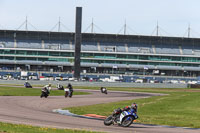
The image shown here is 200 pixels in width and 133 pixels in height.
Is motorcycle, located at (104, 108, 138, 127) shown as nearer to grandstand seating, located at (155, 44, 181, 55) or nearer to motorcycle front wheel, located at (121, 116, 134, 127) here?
motorcycle front wheel, located at (121, 116, 134, 127)

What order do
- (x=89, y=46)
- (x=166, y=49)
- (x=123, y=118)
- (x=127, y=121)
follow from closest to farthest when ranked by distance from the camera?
(x=123, y=118)
(x=127, y=121)
(x=89, y=46)
(x=166, y=49)

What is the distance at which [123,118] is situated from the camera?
2452 cm

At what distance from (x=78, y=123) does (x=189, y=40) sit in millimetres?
133565

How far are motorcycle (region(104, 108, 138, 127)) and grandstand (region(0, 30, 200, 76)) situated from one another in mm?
116263

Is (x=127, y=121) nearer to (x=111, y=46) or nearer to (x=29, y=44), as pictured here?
(x=29, y=44)

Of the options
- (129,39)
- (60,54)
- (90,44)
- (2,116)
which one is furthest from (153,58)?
(2,116)

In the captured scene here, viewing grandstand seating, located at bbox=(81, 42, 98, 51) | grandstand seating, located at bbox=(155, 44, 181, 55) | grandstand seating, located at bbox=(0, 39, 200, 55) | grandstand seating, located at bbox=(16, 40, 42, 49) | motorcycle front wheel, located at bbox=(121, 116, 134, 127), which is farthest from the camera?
grandstand seating, located at bbox=(155, 44, 181, 55)

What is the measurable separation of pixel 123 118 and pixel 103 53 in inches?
4821

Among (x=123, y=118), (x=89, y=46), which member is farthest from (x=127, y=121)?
(x=89, y=46)

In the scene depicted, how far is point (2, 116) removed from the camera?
2825 cm

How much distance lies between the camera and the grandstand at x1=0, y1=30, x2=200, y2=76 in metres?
145

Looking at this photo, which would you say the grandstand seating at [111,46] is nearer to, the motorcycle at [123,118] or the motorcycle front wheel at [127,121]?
the motorcycle at [123,118]

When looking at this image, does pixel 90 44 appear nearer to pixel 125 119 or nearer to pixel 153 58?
pixel 153 58

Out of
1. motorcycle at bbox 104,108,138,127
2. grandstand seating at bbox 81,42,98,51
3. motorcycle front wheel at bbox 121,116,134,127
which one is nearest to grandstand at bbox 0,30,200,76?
grandstand seating at bbox 81,42,98,51
